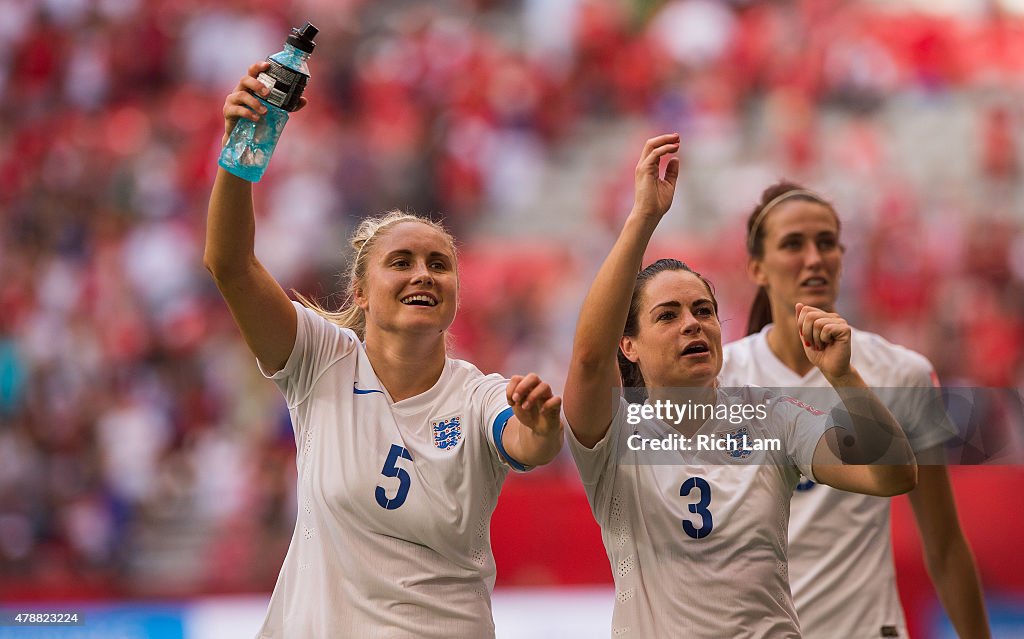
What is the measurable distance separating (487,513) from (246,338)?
0.76m

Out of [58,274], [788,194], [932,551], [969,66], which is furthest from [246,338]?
[969,66]

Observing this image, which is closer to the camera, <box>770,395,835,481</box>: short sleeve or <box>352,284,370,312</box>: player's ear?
<box>770,395,835,481</box>: short sleeve

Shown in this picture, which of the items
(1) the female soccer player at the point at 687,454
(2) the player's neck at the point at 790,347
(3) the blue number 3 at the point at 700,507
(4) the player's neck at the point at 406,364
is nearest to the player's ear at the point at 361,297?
(4) the player's neck at the point at 406,364

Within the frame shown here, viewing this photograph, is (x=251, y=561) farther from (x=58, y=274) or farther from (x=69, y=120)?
(x=69, y=120)

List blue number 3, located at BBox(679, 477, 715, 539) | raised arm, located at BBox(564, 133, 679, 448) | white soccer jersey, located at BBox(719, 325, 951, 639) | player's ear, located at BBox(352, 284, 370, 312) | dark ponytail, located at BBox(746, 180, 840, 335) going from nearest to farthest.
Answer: raised arm, located at BBox(564, 133, 679, 448) < blue number 3, located at BBox(679, 477, 715, 539) < player's ear, located at BBox(352, 284, 370, 312) < white soccer jersey, located at BBox(719, 325, 951, 639) < dark ponytail, located at BBox(746, 180, 840, 335)

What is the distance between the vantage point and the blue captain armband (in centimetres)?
281

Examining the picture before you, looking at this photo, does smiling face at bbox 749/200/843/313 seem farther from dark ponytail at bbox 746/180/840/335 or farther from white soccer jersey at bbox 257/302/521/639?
white soccer jersey at bbox 257/302/521/639

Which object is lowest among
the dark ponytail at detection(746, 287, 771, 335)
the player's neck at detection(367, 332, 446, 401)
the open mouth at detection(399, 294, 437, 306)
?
the player's neck at detection(367, 332, 446, 401)

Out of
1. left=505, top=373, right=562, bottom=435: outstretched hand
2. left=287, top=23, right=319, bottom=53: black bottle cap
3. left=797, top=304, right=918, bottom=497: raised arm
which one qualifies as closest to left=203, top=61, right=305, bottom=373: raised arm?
left=287, top=23, right=319, bottom=53: black bottle cap

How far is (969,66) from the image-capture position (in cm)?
1218

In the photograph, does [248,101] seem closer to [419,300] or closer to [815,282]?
[419,300]

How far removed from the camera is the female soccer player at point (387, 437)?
2.74 m

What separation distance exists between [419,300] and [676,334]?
0.68 m

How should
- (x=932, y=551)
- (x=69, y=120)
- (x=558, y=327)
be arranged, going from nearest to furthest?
(x=932, y=551)
(x=558, y=327)
(x=69, y=120)
